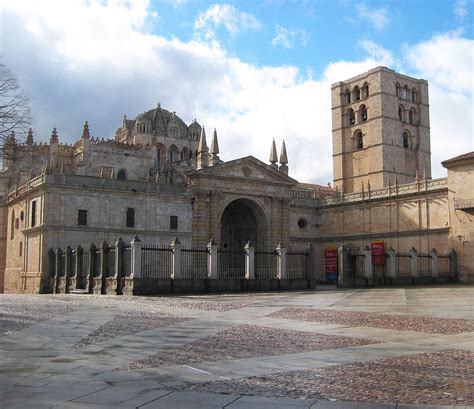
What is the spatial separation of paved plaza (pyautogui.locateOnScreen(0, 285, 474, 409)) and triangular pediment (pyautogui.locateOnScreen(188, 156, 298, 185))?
108 feet

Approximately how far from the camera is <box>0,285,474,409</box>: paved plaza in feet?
21.5

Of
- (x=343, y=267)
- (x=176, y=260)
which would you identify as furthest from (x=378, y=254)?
(x=176, y=260)

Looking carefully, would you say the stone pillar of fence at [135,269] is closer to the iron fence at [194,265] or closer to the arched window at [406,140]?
the iron fence at [194,265]

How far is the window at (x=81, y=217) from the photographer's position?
4181 cm

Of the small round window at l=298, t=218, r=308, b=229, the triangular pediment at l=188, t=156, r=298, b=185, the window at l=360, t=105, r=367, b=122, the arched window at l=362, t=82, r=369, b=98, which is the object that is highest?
the arched window at l=362, t=82, r=369, b=98

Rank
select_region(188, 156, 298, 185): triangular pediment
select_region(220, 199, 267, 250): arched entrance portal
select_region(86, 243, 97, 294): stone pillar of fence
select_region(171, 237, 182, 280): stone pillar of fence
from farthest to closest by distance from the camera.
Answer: select_region(220, 199, 267, 250): arched entrance portal
select_region(188, 156, 298, 185): triangular pediment
select_region(86, 243, 97, 294): stone pillar of fence
select_region(171, 237, 182, 280): stone pillar of fence

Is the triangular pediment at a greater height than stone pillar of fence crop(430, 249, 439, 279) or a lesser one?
greater

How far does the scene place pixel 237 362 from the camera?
8898mm

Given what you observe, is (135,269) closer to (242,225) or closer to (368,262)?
(368,262)

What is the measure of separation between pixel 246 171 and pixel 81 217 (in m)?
15.4

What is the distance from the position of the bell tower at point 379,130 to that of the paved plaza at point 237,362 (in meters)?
59.0

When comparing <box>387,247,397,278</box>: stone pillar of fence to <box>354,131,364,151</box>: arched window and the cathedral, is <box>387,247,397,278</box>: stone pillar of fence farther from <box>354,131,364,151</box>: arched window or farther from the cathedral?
<box>354,131,364,151</box>: arched window

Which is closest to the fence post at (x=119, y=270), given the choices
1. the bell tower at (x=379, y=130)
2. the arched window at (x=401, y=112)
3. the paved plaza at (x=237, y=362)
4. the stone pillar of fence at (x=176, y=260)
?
the stone pillar of fence at (x=176, y=260)

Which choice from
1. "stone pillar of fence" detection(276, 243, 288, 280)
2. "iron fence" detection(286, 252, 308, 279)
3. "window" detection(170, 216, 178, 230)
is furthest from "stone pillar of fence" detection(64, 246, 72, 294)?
"iron fence" detection(286, 252, 308, 279)
